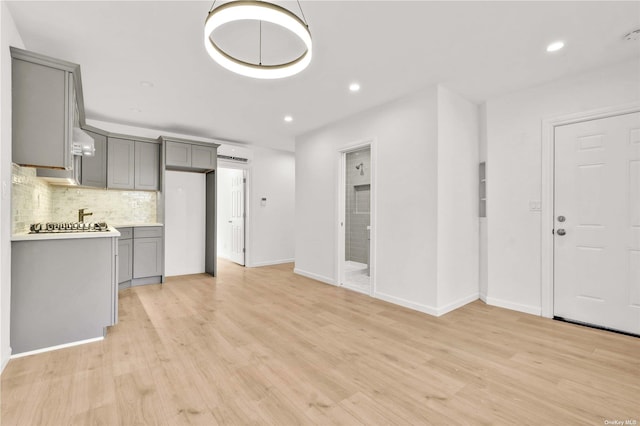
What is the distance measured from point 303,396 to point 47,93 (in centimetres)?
319

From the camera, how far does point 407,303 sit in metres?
3.62

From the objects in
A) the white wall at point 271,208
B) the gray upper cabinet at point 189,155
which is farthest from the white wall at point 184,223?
the white wall at point 271,208

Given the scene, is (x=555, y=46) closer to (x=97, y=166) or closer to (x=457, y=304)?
(x=457, y=304)

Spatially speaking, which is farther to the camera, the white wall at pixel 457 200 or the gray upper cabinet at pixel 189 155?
the gray upper cabinet at pixel 189 155

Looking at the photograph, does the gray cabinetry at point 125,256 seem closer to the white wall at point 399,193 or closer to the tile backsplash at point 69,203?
the tile backsplash at point 69,203

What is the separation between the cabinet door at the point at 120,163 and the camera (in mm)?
4586

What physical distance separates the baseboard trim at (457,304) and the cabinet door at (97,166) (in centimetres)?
512

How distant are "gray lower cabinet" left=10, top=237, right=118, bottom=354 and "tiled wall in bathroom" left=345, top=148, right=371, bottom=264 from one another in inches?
187

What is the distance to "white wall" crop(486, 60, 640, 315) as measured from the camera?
3.18 metres

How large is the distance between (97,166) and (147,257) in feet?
5.15

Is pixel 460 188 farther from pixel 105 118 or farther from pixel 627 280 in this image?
pixel 105 118

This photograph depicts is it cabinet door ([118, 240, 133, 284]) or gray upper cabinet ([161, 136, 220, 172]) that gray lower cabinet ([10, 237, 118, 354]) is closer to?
cabinet door ([118, 240, 133, 284])

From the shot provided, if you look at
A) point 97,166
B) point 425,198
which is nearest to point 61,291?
point 97,166

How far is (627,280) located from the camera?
9.34 ft
